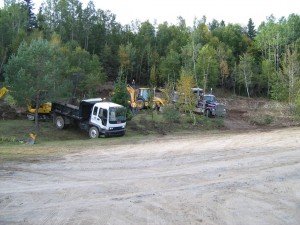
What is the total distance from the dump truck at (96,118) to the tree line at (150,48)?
10693 mm

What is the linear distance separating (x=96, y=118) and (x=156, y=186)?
37.9 feet

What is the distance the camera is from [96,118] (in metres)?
22.6

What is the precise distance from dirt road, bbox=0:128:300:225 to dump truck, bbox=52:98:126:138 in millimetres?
4290

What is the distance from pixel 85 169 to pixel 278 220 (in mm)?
7236

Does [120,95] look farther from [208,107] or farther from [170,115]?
[208,107]

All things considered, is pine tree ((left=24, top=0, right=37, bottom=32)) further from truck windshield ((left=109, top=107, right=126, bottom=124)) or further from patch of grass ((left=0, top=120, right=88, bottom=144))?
truck windshield ((left=109, top=107, right=126, bottom=124))

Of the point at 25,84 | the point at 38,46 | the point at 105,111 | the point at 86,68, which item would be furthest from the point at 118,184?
the point at 86,68

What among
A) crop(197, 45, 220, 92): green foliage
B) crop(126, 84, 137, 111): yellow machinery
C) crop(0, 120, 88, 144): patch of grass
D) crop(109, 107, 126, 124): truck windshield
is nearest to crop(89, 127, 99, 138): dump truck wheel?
crop(0, 120, 88, 144): patch of grass

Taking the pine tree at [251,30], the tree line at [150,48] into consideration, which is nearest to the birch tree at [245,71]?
the tree line at [150,48]

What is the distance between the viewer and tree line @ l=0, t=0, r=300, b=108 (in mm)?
42562

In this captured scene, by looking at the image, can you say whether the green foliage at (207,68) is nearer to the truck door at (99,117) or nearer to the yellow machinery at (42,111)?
the yellow machinery at (42,111)

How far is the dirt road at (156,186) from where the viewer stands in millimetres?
9164

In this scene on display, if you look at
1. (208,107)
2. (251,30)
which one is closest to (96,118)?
(208,107)

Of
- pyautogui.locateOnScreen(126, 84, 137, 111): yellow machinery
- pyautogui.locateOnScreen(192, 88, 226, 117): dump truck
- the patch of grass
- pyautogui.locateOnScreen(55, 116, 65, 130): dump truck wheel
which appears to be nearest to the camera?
the patch of grass
